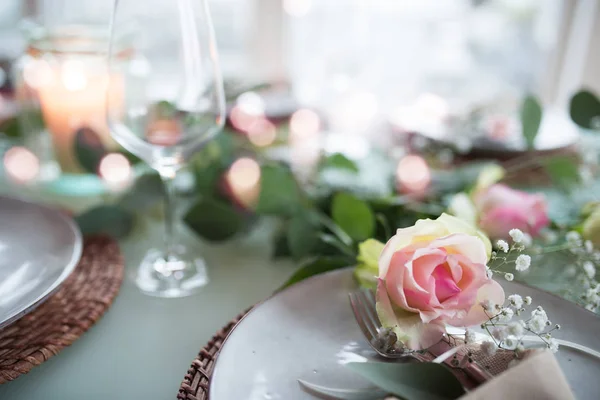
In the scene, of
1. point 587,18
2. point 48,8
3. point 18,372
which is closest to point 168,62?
point 18,372

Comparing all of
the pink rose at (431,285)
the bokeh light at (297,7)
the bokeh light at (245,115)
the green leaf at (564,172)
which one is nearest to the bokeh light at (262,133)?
the bokeh light at (245,115)

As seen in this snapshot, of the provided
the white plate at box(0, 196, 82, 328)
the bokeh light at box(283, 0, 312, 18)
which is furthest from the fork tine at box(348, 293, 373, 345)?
the bokeh light at box(283, 0, 312, 18)

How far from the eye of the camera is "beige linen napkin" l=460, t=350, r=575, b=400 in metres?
0.25

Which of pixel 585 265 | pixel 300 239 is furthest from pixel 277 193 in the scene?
pixel 585 265

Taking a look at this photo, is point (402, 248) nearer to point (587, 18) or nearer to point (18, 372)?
point (18, 372)

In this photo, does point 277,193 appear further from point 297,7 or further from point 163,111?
point 297,7

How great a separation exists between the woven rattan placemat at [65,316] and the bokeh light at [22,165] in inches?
10.9

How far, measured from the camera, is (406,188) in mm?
654

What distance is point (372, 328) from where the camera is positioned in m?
0.35

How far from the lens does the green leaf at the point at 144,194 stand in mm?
617

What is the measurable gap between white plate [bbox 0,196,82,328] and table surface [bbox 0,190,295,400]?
0.06m

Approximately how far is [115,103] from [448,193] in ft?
1.28

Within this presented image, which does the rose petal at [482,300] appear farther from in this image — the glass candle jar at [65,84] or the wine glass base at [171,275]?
the glass candle jar at [65,84]

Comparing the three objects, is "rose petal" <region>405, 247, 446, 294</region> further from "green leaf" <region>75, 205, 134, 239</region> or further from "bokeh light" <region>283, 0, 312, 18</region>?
"bokeh light" <region>283, 0, 312, 18</region>
